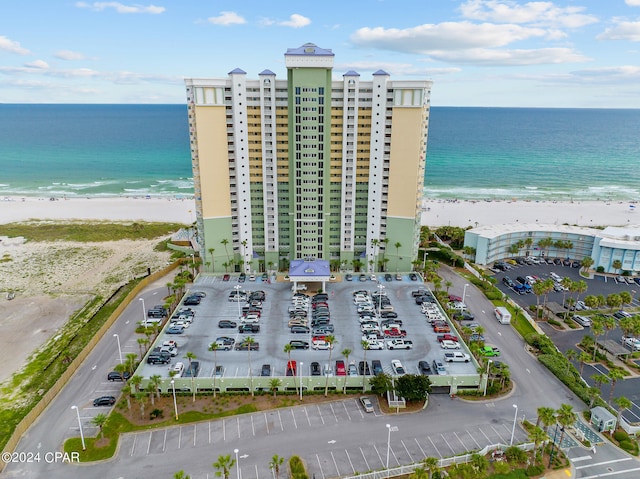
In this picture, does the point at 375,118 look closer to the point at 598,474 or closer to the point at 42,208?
the point at 598,474

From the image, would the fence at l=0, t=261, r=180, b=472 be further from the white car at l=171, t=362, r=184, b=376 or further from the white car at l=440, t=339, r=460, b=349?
the white car at l=440, t=339, r=460, b=349

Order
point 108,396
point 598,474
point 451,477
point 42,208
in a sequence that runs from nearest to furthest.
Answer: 1. point 451,477
2. point 598,474
3. point 108,396
4. point 42,208

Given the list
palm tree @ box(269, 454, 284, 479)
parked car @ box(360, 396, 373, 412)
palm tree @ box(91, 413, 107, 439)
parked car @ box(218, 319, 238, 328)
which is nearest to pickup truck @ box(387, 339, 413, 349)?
parked car @ box(360, 396, 373, 412)

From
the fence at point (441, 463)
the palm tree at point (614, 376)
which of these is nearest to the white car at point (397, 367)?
the fence at point (441, 463)

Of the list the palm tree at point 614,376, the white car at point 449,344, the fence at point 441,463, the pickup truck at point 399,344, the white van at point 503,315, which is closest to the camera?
the fence at point 441,463

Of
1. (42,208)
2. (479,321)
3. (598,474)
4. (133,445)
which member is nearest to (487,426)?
(598,474)

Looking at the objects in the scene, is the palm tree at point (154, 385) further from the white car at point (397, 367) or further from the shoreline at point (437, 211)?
the shoreline at point (437, 211)
